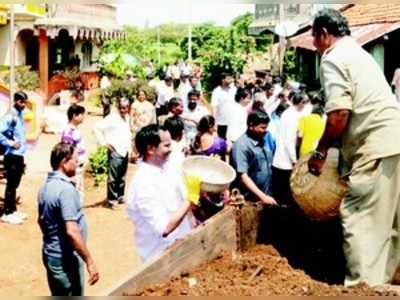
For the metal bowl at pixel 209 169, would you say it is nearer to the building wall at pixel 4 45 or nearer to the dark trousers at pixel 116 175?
the dark trousers at pixel 116 175

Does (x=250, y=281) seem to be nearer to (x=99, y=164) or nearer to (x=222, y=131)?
(x=99, y=164)

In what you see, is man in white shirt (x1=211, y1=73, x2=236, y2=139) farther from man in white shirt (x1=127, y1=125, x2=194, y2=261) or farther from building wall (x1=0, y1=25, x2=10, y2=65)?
building wall (x1=0, y1=25, x2=10, y2=65)

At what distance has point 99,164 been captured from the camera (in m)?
13.1

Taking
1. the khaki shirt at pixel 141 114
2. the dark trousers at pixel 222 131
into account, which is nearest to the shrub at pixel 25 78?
the khaki shirt at pixel 141 114

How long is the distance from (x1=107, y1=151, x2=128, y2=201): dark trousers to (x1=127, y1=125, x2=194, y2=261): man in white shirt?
599 centimetres

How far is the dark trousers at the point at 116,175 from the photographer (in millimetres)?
10805

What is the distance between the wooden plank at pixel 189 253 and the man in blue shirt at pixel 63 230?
859 mm

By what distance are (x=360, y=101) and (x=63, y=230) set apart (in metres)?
2.12

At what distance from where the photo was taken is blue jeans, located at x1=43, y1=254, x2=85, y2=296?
5.09m

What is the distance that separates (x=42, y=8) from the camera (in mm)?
23094

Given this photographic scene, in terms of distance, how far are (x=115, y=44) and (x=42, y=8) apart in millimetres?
11085

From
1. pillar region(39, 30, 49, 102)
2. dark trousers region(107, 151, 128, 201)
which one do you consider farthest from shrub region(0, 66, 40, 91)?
dark trousers region(107, 151, 128, 201)

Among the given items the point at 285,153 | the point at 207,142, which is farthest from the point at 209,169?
the point at 285,153

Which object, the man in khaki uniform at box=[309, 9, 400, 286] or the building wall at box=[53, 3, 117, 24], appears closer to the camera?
the man in khaki uniform at box=[309, 9, 400, 286]
